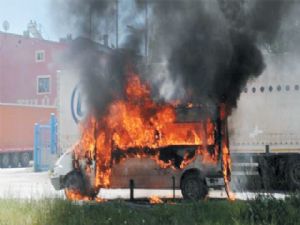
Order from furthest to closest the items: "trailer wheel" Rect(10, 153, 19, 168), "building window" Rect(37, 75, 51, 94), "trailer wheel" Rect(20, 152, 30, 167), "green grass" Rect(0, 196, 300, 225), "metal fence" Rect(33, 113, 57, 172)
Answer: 1. "building window" Rect(37, 75, 51, 94)
2. "trailer wheel" Rect(20, 152, 30, 167)
3. "trailer wheel" Rect(10, 153, 19, 168)
4. "metal fence" Rect(33, 113, 57, 172)
5. "green grass" Rect(0, 196, 300, 225)

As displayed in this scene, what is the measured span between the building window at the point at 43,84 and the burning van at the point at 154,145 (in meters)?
30.7

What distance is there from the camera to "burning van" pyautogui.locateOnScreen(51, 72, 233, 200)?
11.6m

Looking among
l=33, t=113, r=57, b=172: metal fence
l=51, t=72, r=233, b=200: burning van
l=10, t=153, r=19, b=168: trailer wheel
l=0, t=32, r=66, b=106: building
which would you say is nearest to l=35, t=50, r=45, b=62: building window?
l=0, t=32, r=66, b=106: building

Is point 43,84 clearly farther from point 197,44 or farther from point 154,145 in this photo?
point 197,44

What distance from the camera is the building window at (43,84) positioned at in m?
42.0

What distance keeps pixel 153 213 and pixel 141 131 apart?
3368 mm

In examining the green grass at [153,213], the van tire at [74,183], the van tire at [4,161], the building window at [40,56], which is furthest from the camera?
the building window at [40,56]

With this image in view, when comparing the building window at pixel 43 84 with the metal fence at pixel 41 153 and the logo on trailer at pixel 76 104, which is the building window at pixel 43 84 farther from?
the logo on trailer at pixel 76 104

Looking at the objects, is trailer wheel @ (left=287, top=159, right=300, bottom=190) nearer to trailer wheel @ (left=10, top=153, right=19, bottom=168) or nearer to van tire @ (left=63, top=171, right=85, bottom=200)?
van tire @ (left=63, top=171, right=85, bottom=200)

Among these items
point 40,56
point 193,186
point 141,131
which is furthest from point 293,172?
point 40,56

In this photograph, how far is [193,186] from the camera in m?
11.9

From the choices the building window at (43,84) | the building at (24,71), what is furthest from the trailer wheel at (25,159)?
the building window at (43,84)

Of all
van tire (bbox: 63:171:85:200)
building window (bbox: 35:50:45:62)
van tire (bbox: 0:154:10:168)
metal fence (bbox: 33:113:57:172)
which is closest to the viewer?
van tire (bbox: 63:171:85:200)

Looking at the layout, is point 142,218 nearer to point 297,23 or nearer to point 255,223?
point 255,223
